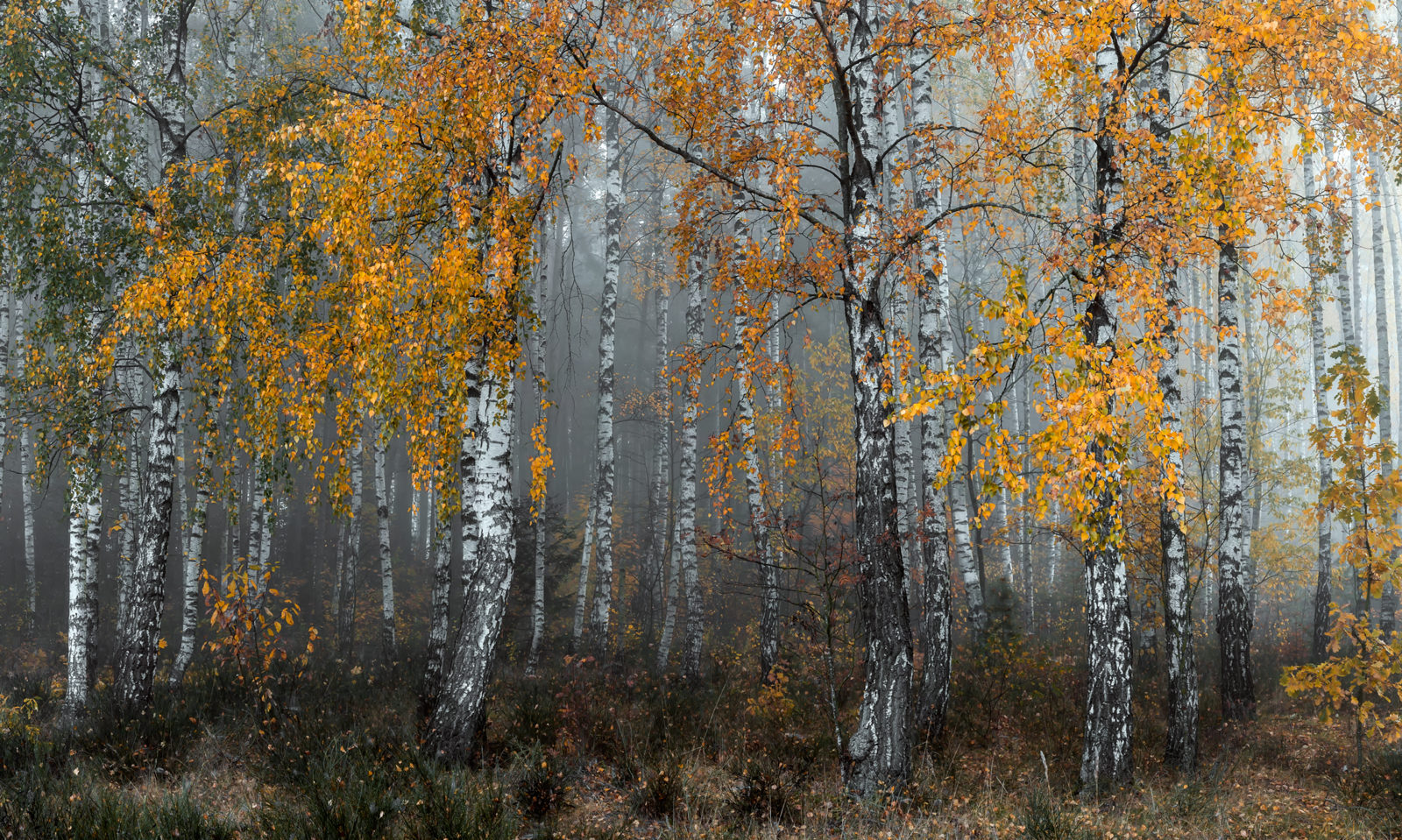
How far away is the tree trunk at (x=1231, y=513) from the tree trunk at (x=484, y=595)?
7760mm

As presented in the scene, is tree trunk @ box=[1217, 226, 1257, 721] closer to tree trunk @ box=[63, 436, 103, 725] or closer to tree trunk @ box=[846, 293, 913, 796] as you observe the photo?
tree trunk @ box=[846, 293, 913, 796]

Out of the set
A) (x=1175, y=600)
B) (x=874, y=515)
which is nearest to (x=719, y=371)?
(x=874, y=515)

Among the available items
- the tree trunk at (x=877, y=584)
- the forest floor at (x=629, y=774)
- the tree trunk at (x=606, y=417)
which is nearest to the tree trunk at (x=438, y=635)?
the forest floor at (x=629, y=774)

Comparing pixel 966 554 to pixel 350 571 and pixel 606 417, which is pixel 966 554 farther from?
pixel 350 571

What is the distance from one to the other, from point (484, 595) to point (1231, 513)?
854cm

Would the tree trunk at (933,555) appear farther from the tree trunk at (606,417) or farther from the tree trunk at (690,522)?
the tree trunk at (606,417)

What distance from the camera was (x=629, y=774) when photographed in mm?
6535

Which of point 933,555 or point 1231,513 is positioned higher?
point 1231,513

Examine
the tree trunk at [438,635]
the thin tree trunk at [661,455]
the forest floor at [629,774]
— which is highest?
the thin tree trunk at [661,455]

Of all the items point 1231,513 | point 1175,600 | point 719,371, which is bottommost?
point 1175,600

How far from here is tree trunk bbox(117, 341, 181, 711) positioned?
7.71 m

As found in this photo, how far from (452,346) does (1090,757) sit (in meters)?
6.55

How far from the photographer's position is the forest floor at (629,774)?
15.9 feet

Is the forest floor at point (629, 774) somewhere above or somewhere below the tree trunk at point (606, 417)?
below
